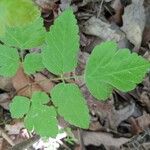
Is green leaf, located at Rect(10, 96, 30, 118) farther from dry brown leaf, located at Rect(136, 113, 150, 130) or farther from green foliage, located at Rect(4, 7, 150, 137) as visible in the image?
dry brown leaf, located at Rect(136, 113, 150, 130)

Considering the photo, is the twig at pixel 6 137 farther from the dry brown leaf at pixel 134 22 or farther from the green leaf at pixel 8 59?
the dry brown leaf at pixel 134 22

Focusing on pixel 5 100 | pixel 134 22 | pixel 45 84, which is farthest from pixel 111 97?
pixel 5 100

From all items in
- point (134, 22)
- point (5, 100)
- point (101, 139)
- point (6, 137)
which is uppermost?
point (134, 22)

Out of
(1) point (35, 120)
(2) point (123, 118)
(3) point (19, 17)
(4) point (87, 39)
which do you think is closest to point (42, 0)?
(4) point (87, 39)

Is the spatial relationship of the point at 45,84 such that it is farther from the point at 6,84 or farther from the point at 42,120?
the point at 42,120

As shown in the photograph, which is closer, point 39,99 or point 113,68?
point 113,68

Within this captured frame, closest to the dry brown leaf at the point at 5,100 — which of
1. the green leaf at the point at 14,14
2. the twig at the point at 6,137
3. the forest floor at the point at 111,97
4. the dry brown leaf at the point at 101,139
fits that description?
the forest floor at the point at 111,97
